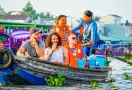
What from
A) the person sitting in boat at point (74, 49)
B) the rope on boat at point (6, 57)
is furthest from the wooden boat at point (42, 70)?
the person sitting in boat at point (74, 49)

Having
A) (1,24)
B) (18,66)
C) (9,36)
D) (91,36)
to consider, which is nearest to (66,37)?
(91,36)

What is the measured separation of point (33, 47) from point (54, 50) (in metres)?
0.67

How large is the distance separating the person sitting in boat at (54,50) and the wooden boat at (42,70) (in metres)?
0.20

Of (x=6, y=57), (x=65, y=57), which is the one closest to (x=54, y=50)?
(x=65, y=57)

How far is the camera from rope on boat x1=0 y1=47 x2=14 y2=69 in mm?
10234

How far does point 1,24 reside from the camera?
2911 cm

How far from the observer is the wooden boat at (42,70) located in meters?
10.3

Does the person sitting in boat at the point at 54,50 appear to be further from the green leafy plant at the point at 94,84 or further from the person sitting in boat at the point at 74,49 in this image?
the green leafy plant at the point at 94,84

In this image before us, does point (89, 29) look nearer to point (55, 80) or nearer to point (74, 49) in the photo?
point (74, 49)

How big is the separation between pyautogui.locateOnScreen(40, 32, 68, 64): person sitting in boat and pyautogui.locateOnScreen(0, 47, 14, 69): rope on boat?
2.95 feet

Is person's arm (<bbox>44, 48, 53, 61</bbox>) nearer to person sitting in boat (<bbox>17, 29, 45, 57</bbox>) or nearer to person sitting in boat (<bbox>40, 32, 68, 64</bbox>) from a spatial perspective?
person sitting in boat (<bbox>40, 32, 68, 64</bbox>)

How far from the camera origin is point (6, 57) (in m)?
10.4

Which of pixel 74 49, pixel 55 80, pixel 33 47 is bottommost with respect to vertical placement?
pixel 55 80

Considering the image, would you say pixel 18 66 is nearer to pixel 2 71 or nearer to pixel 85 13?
pixel 2 71
